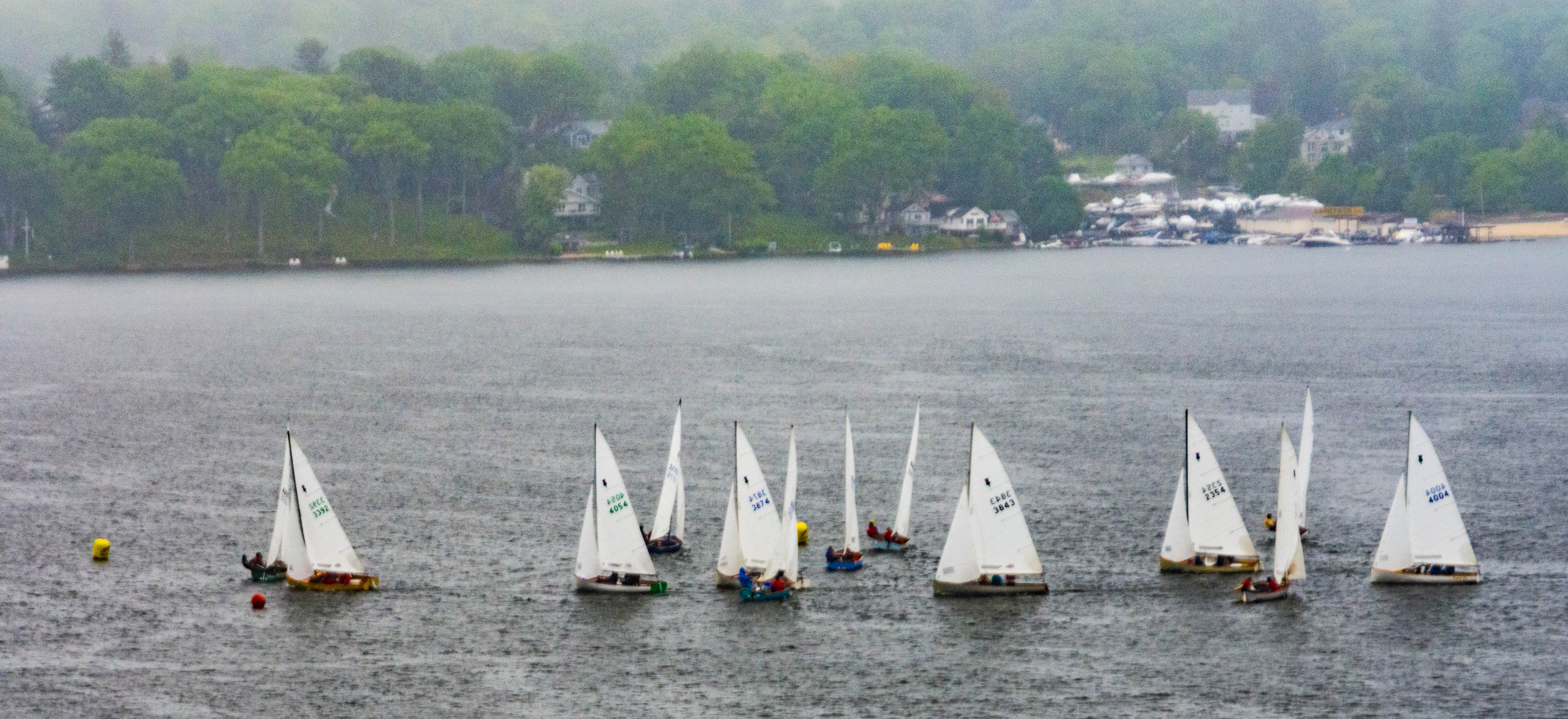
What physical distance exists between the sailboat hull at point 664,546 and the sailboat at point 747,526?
599 centimetres

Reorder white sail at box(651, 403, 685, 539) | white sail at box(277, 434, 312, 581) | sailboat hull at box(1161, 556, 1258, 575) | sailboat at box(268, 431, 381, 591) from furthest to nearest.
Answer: white sail at box(651, 403, 685, 539) → sailboat hull at box(1161, 556, 1258, 575) → white sail at box(277, 434, 312, 581) → sailboat at box(268, 431, 381, 591)

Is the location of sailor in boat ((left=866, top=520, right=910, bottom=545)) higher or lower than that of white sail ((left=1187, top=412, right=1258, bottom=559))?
lower

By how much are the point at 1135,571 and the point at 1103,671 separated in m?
12.5

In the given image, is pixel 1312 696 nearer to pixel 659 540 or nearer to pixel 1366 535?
pixel 1366 535

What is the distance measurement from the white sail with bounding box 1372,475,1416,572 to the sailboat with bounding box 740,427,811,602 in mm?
21892

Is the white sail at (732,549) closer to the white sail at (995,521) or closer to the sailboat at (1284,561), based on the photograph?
the white sail at (995,521)

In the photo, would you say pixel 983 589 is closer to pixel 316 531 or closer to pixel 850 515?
pixel 850 515

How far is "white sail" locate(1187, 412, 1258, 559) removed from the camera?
75562 millimetres

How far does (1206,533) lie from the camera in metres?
76.1

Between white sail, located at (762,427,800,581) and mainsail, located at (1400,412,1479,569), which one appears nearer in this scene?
white sail, located at (762,427,800,581)

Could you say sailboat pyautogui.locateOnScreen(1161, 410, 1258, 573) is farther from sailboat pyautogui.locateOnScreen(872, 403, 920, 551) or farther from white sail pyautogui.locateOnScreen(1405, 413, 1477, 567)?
sailboat pyautogui.locateOnScreen(872, 403, 920, 551)

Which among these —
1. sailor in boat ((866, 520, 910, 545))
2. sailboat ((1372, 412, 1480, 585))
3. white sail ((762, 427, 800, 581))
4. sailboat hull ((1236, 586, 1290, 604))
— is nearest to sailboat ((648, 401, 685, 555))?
white sail ((762, 427, 800, 581))

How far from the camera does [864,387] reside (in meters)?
136

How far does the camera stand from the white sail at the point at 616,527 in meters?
73.2
